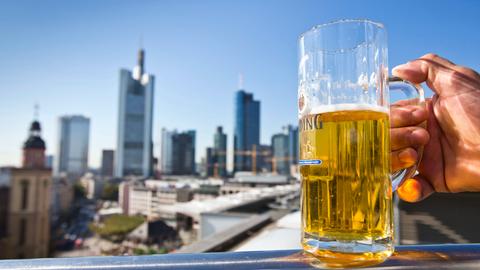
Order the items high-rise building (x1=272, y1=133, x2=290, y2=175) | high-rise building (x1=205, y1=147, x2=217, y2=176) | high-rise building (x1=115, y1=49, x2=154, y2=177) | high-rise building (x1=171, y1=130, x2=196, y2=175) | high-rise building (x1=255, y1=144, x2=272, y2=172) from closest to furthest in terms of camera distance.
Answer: high-rise building (x1=272, y1=133, x2=290, y2=175)
high-rise building (x1=171, y1=130, x2=196, y2=175)
high-rise building (x1=205, y1=147, x2=217, y2=176)
high-rise building (x1=255, y1=144, x2=272, y2=172)
high-rise building (x1=115, y1=49, x2=154, y2=177)

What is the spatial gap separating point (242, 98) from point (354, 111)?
63877 millimetres

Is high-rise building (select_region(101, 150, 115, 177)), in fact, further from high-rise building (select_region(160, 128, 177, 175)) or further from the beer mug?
the beer mug

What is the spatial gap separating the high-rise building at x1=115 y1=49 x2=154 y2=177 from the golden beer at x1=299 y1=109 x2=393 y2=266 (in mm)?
56536

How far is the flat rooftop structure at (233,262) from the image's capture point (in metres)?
0.41

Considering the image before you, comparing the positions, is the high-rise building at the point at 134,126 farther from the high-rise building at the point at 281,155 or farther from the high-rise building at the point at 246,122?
the high-rise building at the point at 281,155

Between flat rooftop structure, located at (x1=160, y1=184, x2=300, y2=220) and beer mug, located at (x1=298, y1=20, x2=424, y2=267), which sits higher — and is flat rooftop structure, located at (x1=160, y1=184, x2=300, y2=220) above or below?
below

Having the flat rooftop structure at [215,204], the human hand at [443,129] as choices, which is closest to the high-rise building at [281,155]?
the flat rooftop structure at [215,204]

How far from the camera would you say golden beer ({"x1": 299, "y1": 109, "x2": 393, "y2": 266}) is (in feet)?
1.48

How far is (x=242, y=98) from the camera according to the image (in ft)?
210

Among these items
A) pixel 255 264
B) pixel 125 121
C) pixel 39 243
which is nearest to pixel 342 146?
pixel 255 264

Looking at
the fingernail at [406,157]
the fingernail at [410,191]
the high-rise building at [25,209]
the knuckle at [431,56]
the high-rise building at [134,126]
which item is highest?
the high-rise building at [134,126]

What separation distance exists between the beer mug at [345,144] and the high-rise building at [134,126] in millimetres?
56517

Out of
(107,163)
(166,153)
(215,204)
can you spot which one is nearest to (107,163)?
(107,163)

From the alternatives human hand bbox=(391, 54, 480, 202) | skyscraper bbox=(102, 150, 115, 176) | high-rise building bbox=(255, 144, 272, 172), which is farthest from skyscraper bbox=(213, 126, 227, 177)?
human hand bbox=(391, 54, 480, 202)
